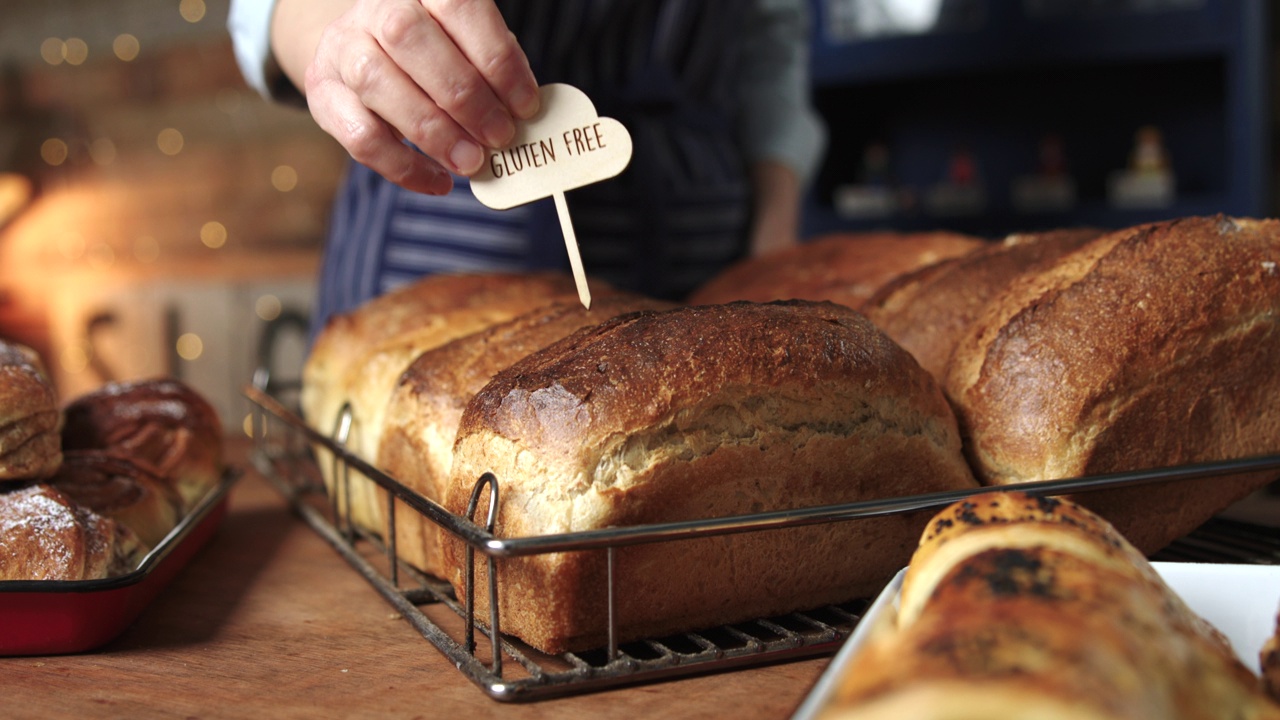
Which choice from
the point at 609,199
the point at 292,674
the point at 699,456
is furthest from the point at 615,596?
the point at 609,199

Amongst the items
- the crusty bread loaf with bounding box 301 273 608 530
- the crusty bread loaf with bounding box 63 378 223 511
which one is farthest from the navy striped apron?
the crusty bread loaf with bounding box 63 378 223 511

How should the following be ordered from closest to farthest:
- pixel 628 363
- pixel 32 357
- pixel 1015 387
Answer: pixel 628 363
pixel 1015 387
pixel 32 357

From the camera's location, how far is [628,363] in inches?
30.4

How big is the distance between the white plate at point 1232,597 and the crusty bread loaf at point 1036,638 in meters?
0.04

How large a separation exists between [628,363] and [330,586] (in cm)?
39

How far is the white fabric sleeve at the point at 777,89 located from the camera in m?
2.15

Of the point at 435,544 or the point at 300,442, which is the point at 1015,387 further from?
the point at 300,442

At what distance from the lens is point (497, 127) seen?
895 millimetres

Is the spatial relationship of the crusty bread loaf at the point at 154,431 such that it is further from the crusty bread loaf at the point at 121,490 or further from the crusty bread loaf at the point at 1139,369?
the crusty bread loaf at the point at 1139,369

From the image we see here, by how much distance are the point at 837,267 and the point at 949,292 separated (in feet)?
0.99

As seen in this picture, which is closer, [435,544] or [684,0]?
[435,544]

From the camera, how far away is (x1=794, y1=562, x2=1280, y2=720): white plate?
582 mm

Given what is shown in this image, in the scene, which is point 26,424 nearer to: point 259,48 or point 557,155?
point 557,155

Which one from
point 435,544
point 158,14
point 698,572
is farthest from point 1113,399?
point 158,14
